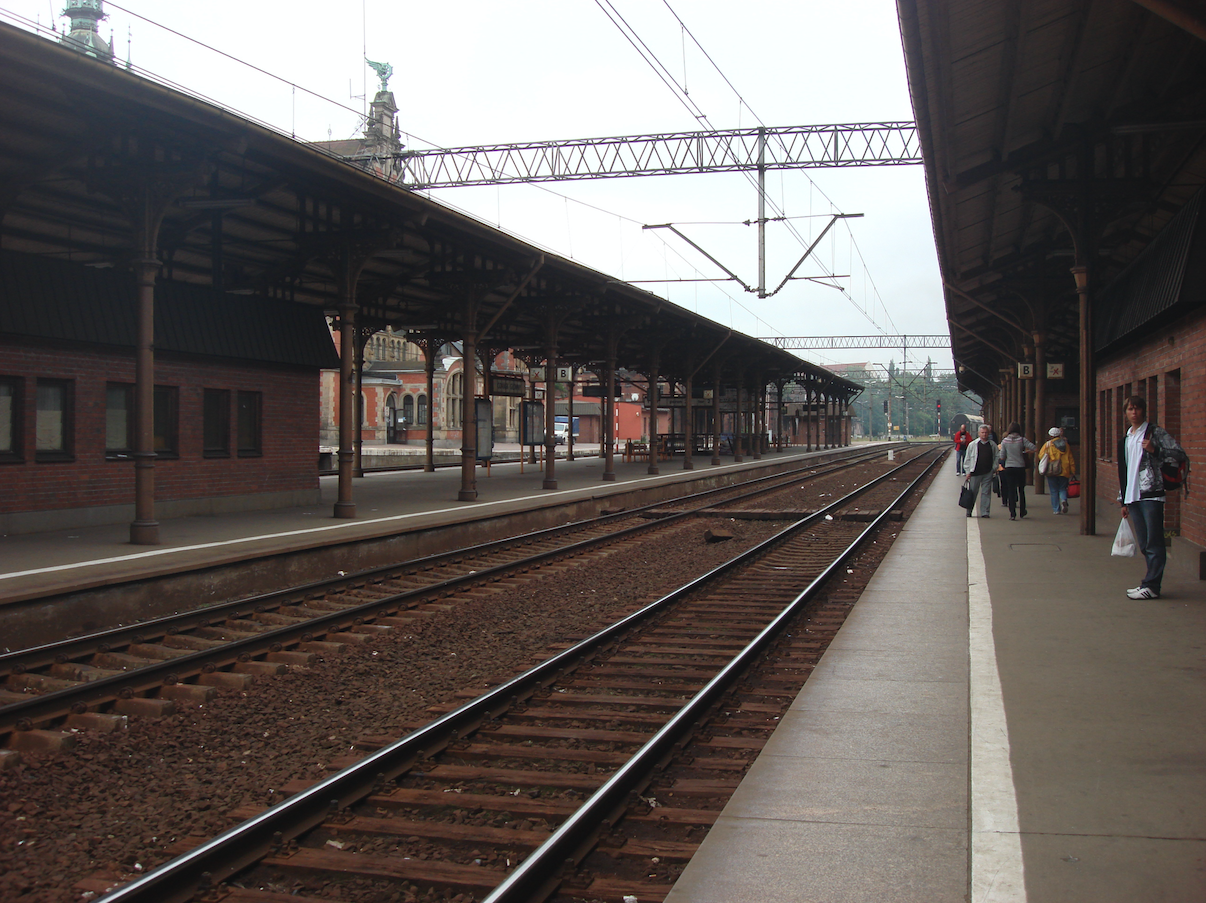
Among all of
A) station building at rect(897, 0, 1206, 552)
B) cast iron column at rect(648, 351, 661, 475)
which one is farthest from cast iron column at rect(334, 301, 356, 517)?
cast iron column at rect(648, 351, 661, 475)

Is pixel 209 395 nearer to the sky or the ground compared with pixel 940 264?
nearer to the ground

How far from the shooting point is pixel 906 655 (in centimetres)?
697

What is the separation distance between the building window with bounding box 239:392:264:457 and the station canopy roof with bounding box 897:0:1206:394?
10.9m

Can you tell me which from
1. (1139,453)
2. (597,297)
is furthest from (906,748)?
(597,297)

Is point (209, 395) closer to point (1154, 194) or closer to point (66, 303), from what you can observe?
point (66, 303)

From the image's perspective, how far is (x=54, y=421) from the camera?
42.8 ft

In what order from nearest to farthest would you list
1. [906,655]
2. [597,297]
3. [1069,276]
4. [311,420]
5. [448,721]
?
[448,721] → [906,655] → [311,420] → [1069,276] → [597,297]

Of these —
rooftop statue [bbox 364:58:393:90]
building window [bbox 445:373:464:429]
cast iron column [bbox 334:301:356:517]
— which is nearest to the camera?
cast iron column [bbox 334:301:356:517]

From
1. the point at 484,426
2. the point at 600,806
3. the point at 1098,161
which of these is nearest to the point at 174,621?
the point at 600,806

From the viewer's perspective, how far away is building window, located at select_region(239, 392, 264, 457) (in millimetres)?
16500

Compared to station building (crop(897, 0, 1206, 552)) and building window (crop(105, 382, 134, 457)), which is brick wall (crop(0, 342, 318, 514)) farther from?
station building (crop(897, 0, 1206, 552))

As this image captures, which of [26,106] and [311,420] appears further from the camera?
[311,420]

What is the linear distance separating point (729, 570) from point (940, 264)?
37.0ft

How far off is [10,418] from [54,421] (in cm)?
67
